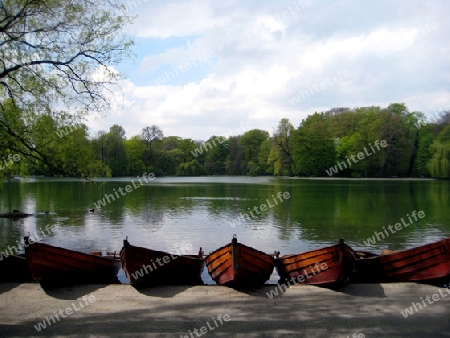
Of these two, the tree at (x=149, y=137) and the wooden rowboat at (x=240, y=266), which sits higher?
the tree at (x=149, y=137)

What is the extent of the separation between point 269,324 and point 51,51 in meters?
8.74

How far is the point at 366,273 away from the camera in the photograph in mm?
11438

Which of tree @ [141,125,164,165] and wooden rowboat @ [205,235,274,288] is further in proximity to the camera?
tree @ [141,125,164,165]

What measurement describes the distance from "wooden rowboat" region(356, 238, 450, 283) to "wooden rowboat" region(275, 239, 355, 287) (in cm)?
67

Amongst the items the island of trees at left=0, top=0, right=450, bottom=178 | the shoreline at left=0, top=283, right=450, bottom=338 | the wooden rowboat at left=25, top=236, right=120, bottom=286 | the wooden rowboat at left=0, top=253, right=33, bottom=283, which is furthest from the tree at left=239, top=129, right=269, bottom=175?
the shoreline at left=0, top=283, right=450, bottom=338

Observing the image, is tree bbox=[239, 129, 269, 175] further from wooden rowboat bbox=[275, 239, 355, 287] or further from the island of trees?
wooden rowboat bbox=[275, 239, 355, 287]

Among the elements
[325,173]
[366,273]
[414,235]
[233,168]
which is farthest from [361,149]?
[366,273]

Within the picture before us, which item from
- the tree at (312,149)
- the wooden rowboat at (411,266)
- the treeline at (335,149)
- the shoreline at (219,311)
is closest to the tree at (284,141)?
the treeline at (335,149)

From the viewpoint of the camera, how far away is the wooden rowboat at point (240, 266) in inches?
409

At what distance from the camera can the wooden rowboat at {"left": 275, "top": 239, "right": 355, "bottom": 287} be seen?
10289 millimetres

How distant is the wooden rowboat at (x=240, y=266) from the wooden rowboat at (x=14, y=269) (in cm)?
508

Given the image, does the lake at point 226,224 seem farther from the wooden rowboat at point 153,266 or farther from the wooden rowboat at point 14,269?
the wooden rowboat at point 14,269

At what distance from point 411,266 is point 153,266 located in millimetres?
6770

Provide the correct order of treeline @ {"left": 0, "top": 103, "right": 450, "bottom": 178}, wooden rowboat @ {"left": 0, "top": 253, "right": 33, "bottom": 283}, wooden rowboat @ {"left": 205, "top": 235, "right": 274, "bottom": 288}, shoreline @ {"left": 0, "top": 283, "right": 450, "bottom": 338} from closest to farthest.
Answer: shoreline @ {"left": 0, "top": 283, "right": 450, "bottom": 338}
wooden rowboat @ {"left": 205, "top": 235, "right": 274, "bottom": 288}
wooden rowboat @ {"left": 0, "top": 253, "right": 33, "bottom": 283}
treeline @ {"left": 0, "top": 103, "right": 450, "bottom": 178}
